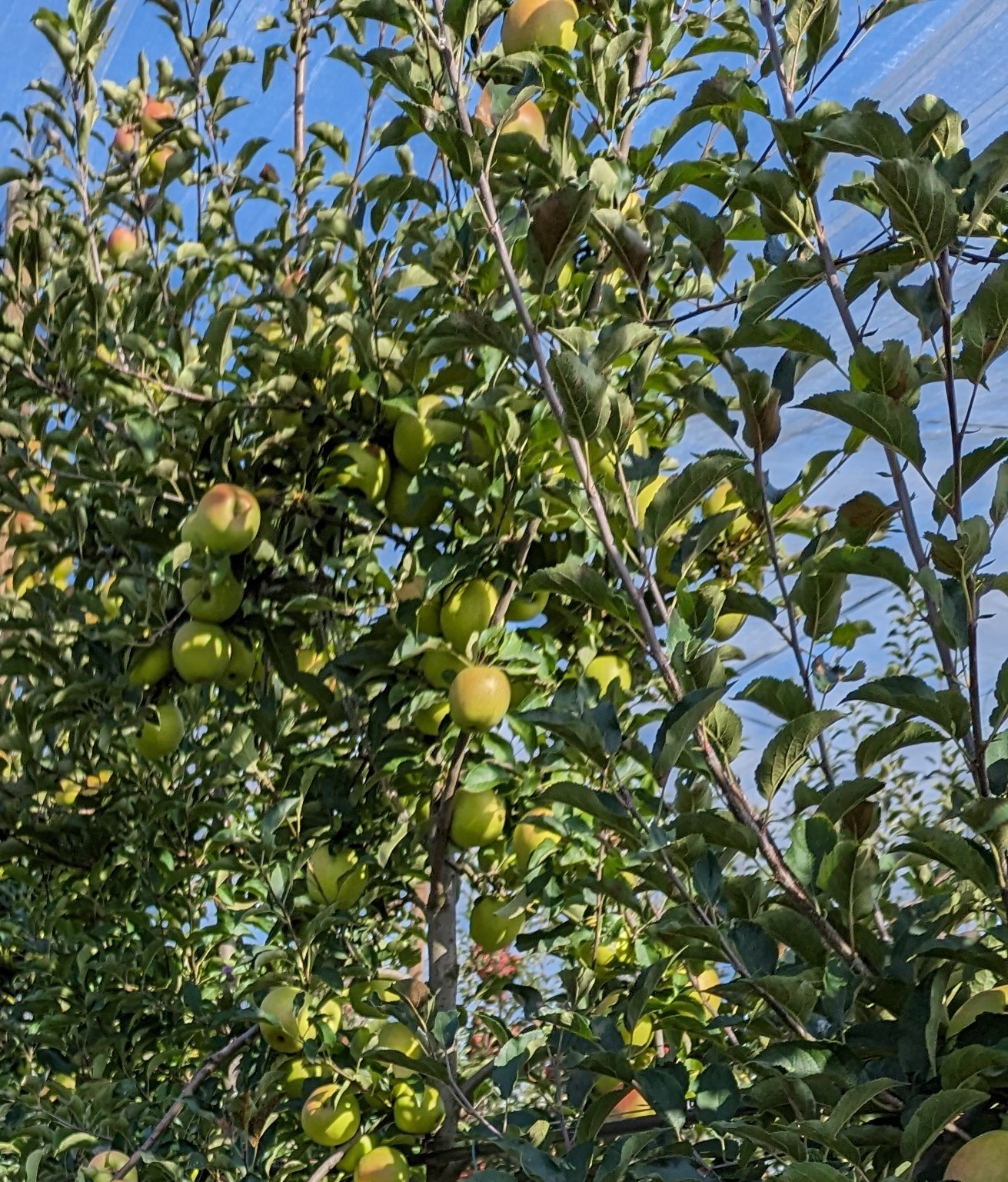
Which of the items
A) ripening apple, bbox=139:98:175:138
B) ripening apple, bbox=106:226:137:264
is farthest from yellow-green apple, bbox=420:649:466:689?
ripening apple, bbox=106:226:137:264

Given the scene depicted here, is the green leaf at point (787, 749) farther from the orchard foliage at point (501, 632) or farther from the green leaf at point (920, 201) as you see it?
the green leaf at point (920, 201)

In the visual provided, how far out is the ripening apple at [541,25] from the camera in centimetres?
112

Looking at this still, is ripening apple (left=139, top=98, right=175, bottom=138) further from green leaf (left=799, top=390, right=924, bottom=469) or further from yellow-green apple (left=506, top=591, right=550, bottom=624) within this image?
green leaf (left=799, top=390, right=924, bottom=469)

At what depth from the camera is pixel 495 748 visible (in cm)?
118

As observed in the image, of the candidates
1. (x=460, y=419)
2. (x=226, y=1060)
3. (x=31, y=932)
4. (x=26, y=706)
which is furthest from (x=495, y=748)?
(x=31, y=932)

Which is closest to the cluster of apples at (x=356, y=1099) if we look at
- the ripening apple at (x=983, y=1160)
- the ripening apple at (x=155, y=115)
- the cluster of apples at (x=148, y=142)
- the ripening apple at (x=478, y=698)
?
the ripening apple at (x=478, y=698)

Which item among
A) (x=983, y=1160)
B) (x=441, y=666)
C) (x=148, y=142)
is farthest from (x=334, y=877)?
(x=148, y=142)

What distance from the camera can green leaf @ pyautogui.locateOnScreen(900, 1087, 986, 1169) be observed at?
1.74ft

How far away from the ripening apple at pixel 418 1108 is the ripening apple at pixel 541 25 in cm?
99

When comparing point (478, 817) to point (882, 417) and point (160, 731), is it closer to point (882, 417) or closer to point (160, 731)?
point (160, 731)

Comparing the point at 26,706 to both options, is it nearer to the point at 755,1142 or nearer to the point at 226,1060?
the point at 226,1060

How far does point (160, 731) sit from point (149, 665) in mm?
100

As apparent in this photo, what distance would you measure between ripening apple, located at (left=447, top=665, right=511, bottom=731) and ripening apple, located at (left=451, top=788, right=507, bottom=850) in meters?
0.11

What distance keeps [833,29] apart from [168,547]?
897 millimetres
